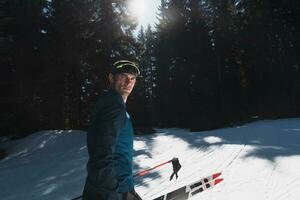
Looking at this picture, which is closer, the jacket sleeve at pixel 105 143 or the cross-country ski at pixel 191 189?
the jacket sleeve at pixel 105 143

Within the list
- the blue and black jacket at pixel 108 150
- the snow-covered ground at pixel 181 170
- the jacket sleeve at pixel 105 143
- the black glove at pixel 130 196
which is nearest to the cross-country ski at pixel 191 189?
the snow-covered ground at pixel 181 170

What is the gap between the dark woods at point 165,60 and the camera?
70.6 feet

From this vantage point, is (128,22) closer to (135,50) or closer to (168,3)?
(135,50)

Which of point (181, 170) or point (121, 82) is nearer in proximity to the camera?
point (121, 82)

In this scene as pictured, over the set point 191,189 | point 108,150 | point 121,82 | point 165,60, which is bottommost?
point 191,189

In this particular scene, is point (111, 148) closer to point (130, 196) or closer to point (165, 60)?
point (130, 196)

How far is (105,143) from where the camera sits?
227 centimetres

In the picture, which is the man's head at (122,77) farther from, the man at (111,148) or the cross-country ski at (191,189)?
the cross-country ski at (191,189)

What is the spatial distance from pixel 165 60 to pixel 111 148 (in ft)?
131

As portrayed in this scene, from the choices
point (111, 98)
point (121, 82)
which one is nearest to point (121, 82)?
point (121, 82)

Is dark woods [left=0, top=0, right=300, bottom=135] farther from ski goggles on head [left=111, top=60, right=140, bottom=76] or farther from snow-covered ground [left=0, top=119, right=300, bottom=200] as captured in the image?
ski goggles on head [left=111, top=60, right=140, bottom=76]

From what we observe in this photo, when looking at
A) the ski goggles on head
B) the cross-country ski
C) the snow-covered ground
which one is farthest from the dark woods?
the ski goggles on head

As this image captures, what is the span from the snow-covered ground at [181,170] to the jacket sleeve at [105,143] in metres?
4.62

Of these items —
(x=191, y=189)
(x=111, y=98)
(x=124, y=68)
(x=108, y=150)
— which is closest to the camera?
(x=108, y=150)
